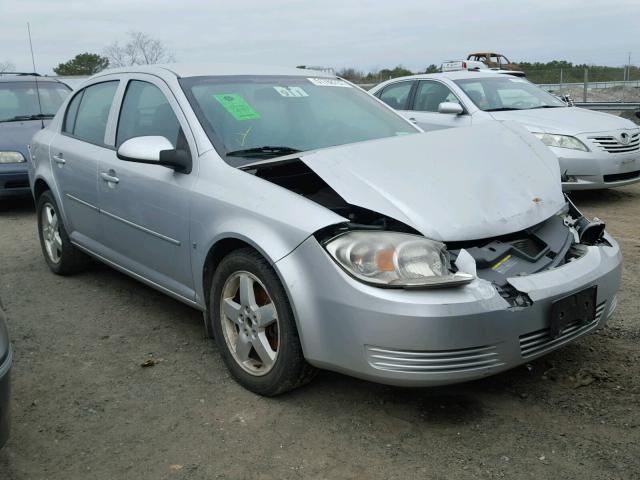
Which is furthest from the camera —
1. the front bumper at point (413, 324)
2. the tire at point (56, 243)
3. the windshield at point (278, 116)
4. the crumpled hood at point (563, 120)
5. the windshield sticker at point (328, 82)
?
the crumpled hood at point (563, 120)

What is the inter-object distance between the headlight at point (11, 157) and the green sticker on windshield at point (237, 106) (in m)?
5.29

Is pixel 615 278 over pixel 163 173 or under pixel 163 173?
under

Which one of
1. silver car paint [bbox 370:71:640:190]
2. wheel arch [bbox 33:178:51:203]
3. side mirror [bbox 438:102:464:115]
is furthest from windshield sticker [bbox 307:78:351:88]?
side mirror [bbox 438:102:464:115]

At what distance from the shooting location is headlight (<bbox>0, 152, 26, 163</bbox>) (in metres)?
8.20

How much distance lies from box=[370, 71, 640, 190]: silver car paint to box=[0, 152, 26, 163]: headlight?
16.2 ft

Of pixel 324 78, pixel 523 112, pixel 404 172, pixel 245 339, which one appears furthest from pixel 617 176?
pixel 245 339

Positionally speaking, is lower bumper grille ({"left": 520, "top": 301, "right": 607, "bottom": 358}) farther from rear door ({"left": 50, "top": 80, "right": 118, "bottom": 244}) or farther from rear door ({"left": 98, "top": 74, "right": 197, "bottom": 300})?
rear door ({"left": 50, "top": 80, "right": 118, "bottom": 244})

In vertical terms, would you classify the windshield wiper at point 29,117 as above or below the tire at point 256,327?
above

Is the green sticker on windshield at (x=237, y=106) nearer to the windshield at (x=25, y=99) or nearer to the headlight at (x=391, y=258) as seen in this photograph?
the headlight at (x=391, y=258)

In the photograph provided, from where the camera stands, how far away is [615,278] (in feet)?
10.7

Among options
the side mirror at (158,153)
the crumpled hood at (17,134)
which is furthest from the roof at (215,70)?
the crumpled hood at (17,134)

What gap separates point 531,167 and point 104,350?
8.60 ft

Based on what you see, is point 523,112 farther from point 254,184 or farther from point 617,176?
point 254,184

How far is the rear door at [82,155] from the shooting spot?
15.1 feet
